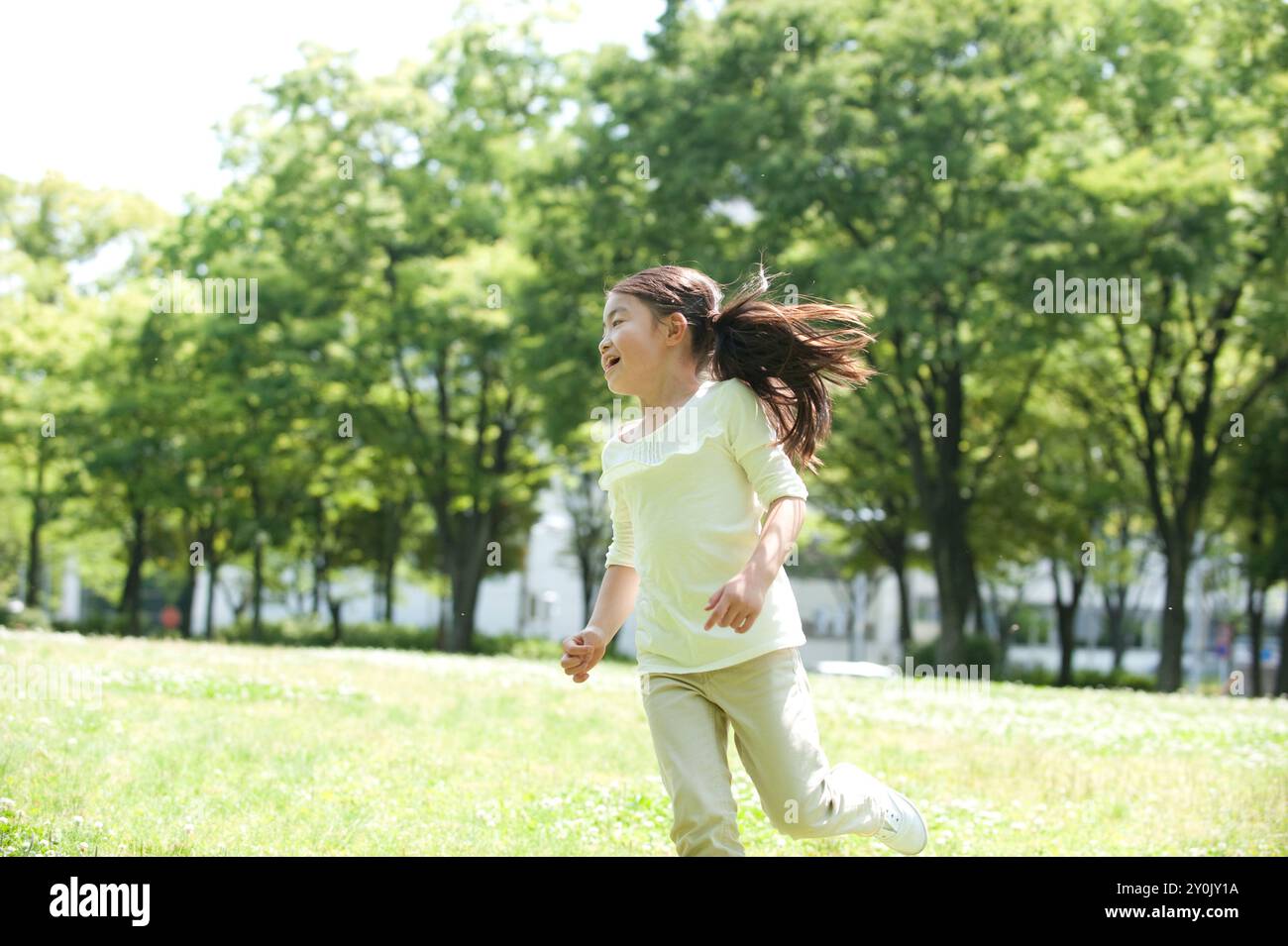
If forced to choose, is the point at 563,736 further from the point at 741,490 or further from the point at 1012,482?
the point at 1012,482

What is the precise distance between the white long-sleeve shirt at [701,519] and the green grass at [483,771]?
1519mm

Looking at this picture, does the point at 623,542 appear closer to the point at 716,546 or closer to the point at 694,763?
the point at 716,546

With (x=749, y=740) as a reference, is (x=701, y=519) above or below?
above

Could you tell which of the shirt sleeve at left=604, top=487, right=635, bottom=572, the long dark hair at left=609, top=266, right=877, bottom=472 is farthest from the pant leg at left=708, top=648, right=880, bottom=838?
the long dark hair at left=609, top=266, right=877, bottom=472

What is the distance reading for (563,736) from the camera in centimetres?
923

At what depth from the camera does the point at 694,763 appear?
4418 mm

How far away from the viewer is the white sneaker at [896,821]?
4949 mm

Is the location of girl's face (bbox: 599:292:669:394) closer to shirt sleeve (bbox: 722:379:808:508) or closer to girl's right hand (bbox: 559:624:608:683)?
shirt sleeve (bbox: 722:379:808:508)

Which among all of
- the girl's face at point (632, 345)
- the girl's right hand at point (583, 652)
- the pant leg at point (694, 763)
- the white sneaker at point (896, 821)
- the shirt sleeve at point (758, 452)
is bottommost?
the white sneaker at point (896, 821)

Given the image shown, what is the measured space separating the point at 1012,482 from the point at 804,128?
12054mm

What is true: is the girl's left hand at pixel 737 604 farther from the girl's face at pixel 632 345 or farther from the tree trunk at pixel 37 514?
the tree trunk at pixel 37 514

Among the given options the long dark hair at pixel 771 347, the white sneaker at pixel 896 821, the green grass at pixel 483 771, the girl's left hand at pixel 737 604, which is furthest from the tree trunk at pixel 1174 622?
the girl's left hand at pixel 737 604

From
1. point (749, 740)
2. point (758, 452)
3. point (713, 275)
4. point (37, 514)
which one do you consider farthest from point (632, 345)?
point (37, 514)

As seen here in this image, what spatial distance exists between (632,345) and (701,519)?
69cm
